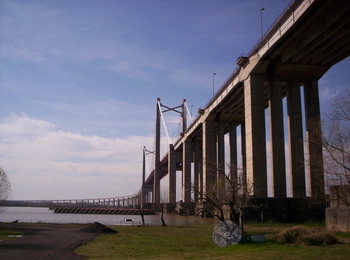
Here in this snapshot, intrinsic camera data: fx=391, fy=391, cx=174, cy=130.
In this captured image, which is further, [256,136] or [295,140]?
[295,140]

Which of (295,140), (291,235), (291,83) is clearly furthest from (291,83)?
(291,235)

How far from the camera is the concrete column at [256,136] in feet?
146

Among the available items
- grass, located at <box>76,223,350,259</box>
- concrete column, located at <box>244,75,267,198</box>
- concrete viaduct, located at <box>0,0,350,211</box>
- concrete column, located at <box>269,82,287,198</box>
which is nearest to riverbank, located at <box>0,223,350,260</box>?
grass, located at <box>76,223,350,259</box>

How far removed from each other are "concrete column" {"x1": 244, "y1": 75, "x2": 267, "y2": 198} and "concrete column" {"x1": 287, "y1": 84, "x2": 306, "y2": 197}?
551cm

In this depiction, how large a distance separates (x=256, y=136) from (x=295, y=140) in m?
7.75

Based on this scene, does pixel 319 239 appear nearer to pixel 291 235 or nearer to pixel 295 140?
pixel 291 235

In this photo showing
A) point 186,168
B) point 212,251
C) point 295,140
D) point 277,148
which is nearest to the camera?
point 212,251

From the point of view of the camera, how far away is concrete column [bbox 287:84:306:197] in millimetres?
49000

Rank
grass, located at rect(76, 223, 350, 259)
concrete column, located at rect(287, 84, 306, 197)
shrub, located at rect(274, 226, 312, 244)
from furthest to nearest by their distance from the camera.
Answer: concrete column, located at rect(287, 84, 306, 197) → shrub, located at rect(274, 226, 312, 244) → grass, located at rect(76, 223, 350, 259)

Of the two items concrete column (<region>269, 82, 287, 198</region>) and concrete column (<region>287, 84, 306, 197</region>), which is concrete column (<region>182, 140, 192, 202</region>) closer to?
concrete column (<region>287, 84, 306, 197</region>)

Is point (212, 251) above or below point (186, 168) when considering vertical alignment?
below

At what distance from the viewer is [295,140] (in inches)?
1988

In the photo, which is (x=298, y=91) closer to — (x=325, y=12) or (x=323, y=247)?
(x=325, y=12)

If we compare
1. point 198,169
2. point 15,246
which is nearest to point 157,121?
point 198,169
